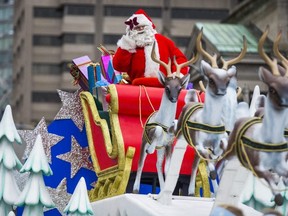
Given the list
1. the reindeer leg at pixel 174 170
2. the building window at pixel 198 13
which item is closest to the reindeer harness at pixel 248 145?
the reindeer leg at pixel 174 170

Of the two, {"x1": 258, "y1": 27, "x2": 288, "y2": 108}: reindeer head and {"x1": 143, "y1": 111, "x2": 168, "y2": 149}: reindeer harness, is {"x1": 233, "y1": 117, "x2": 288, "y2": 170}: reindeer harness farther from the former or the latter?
{"x1": 143, "y1": 111, "x2": 168, "y2": 149}: reindeer harness

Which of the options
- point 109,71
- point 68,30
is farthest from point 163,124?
point 68,30

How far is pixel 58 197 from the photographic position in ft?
42.5

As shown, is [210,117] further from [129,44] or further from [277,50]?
[129,44]

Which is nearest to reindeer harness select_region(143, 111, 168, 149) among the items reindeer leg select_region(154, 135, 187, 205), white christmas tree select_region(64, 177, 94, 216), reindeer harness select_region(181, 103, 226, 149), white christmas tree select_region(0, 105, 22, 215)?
reindeer leg select_region(154, 135, 187, 205)

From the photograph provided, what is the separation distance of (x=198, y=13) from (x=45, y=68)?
14.0m

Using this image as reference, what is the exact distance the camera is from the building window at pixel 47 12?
75.9 metres

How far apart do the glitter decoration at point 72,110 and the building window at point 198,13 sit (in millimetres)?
61570

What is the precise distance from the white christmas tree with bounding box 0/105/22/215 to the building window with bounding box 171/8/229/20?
63416 millimetres

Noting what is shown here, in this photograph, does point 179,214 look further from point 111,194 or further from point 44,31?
point 44,31

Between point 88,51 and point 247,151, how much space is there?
66.4 meters

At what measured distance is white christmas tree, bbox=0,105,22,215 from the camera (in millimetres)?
11711

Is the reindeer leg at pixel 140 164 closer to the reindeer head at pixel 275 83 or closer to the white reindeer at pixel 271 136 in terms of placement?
the white reindeer at pixel 271 136

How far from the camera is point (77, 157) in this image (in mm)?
13273
